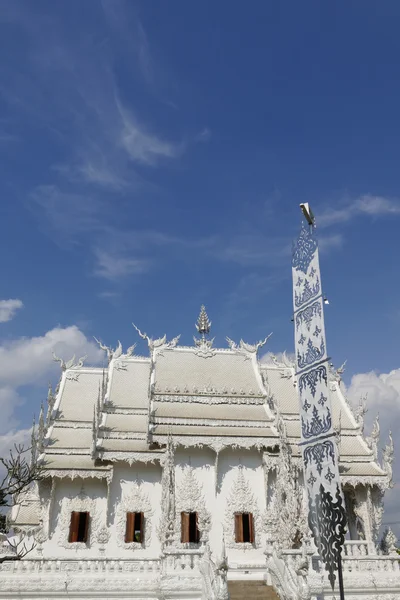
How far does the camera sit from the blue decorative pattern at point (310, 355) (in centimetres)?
911

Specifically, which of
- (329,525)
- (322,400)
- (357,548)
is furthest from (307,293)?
(357,548)

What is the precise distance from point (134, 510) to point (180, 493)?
158 centimetres

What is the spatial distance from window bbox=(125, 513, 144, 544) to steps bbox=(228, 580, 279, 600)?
4.08m

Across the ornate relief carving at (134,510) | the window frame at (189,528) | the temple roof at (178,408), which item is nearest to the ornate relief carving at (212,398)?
the temple roof at (178,408)

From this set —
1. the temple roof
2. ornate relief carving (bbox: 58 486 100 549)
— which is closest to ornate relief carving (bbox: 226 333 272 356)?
the temple roof

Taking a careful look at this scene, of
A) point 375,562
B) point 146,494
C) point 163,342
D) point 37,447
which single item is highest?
point 163,342

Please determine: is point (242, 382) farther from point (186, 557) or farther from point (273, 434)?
point (186, 557)

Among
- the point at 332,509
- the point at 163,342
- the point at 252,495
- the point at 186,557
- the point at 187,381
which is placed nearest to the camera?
the point at 332,509

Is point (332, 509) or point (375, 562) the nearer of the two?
point (332, 509)

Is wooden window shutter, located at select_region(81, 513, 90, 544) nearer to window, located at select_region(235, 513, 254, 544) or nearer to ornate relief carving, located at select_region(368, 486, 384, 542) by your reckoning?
window, located at select_region(235, 513, 254, 544)

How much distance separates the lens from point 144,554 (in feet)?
55.4

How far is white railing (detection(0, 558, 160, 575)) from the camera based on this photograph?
13086mm

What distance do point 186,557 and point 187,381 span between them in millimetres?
8071

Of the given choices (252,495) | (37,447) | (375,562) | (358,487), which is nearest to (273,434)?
(252,495)
